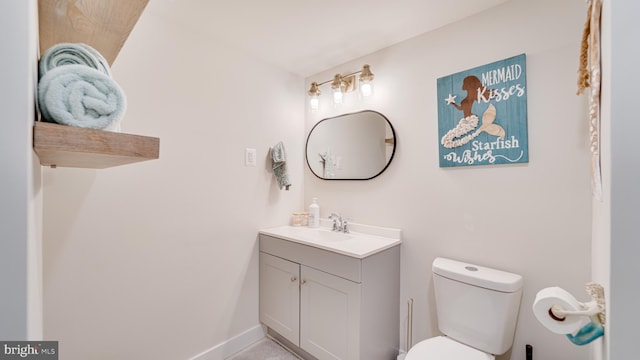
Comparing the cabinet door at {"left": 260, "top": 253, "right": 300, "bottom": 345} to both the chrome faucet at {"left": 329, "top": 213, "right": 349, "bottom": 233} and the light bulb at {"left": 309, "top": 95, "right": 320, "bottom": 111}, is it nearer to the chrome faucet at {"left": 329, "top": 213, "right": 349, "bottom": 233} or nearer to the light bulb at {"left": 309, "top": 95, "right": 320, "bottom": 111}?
the chrome faucet at {"left": 329, "top": 213, "right": 349, "bottom": 233}

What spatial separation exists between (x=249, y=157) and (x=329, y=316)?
125cm

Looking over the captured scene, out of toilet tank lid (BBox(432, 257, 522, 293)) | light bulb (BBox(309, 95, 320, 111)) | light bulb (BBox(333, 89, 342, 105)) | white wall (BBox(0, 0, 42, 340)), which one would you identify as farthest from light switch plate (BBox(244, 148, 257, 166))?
white wall (BBox(0, 0, 42, 340))

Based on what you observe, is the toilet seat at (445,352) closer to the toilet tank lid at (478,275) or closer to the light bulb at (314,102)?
the toilet tank lid at (478,275)

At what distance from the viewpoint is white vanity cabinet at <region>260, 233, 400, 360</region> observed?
59.2 inches

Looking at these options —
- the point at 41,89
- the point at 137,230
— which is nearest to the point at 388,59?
the point at 41,89

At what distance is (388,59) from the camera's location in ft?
6.20

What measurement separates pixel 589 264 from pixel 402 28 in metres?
1.62

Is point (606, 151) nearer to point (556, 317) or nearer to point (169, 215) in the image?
point (556, 317)

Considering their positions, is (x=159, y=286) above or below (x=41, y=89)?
below

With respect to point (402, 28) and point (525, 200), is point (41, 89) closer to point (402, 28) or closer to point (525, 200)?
point (402, 28)

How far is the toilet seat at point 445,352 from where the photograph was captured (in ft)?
4.12

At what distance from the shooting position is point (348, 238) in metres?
1.92

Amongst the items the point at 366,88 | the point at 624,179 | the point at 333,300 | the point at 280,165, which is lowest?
the point at 333,300

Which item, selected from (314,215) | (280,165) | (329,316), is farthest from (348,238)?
(280,165)
